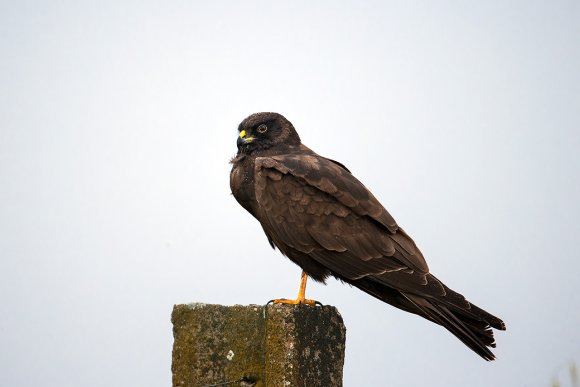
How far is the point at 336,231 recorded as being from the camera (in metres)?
5.61

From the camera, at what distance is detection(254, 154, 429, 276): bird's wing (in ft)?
18.1

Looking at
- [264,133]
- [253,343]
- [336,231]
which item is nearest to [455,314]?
[336,231]

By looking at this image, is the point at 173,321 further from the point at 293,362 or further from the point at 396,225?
the point at 396,225

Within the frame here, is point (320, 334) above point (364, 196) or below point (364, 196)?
below

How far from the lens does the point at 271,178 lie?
5.74 metres

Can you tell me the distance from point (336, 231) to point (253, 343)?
1530 mm

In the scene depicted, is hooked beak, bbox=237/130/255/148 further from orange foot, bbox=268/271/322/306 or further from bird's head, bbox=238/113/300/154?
orange foot, bbox=268/271/322/306

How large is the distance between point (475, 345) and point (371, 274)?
1.01m

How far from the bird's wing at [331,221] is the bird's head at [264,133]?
0.89 metres

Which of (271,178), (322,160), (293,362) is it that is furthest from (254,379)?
(322,160)

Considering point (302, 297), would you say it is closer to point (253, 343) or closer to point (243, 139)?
point (253, 343)

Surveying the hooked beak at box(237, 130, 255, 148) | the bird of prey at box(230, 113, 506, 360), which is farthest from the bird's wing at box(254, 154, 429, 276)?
the hooked beak at box(237, 130, 255, 148)

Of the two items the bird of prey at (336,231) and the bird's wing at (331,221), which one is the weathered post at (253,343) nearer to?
the bird of prey at (336,231)

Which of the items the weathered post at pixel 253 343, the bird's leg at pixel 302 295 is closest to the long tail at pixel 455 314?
the bird's leg at pixel 302 295
